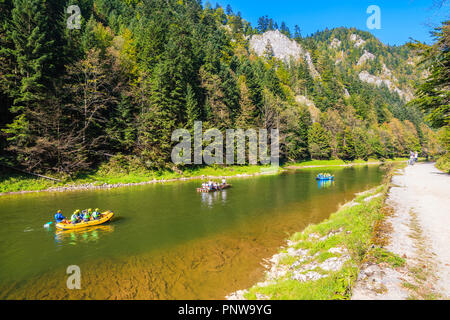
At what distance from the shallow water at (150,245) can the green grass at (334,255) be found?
A: 182cm

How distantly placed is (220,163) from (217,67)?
105 ft

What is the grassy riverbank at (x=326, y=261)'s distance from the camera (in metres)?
7.21

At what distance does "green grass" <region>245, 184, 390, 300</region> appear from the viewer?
6.93 metres

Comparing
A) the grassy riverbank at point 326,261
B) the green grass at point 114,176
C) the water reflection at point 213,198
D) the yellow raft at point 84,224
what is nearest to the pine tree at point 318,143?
the green grass at point 114,176

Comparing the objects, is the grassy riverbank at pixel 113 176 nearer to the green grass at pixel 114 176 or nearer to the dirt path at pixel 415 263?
the green grass at pixel 114 176

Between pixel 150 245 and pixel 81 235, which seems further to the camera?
pixel 81 235

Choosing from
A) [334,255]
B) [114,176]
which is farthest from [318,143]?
[334,255]

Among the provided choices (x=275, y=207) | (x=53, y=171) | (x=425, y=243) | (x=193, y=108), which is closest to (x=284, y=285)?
(x=425, y=243)

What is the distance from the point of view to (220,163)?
5253 centimetres

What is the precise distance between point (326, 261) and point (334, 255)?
589mm

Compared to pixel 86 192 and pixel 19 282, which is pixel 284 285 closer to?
pixel 19 282

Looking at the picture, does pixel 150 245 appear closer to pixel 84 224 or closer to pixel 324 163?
pixel 84 224

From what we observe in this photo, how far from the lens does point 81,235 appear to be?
16703mm

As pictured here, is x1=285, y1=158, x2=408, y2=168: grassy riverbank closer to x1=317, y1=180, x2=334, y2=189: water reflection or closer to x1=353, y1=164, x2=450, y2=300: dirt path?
x1=317, y1=180, x2=334, y2=189: water reflection
